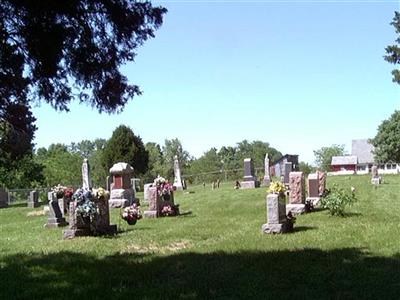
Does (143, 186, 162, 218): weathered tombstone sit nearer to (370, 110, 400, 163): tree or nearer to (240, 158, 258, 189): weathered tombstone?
(240, 158, 258, 189): weathered tombstone

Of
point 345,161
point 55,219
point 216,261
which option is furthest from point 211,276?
point 345,161

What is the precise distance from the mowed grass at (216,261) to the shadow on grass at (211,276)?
0.01 metres

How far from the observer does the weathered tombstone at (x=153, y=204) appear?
18750 millimetres

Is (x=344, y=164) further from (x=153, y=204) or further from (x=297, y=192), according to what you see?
(x=297, y=192)

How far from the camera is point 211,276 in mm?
8281

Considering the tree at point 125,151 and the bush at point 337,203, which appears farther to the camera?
the tree at point 125,151

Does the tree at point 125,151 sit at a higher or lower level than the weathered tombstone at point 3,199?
higher

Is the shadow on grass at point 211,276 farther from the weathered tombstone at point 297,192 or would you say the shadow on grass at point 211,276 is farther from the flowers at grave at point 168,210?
the flowers at grave at point 168,210

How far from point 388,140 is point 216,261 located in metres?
65.9

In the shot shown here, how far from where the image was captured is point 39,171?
196 ft

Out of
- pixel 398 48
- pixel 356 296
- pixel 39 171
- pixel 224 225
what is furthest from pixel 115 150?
pixel 356 296

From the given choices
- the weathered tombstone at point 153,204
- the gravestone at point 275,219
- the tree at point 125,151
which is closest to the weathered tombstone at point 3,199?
the tree at point 125,151

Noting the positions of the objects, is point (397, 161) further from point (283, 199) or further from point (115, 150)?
point (283, 199)

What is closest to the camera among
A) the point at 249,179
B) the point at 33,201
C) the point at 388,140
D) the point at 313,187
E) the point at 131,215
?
the point at 131,215
